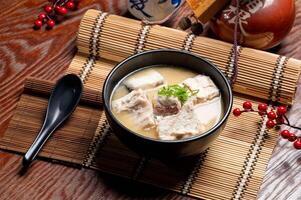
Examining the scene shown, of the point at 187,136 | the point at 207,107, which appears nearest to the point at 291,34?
the point at 207,107

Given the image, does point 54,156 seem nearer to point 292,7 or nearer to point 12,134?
point 12,134

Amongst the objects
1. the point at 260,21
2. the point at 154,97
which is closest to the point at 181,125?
the point at 154,97

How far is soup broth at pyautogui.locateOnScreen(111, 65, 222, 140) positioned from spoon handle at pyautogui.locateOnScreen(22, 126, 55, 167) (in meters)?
0.16

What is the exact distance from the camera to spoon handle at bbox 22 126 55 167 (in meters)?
1.28

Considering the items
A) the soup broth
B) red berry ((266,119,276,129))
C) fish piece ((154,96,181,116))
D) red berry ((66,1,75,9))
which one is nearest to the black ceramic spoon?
the soup broth

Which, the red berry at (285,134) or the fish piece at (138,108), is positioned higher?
the fish piece at (138,108)

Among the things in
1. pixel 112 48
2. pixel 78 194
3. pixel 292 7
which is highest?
pixel 292 7

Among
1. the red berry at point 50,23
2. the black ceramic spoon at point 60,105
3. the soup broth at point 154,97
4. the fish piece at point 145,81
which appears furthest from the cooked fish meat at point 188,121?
the red berry at point 50,23

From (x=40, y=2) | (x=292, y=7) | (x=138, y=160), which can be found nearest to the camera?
(x=138, y=160)

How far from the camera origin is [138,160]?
→ 130cm

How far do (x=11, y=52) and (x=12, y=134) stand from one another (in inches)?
11.6

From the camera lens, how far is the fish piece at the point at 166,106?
1.25 m

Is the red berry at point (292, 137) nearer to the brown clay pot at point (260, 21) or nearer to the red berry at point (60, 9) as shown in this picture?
the brown clay pot at point (260, 21)

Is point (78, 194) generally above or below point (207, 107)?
below
